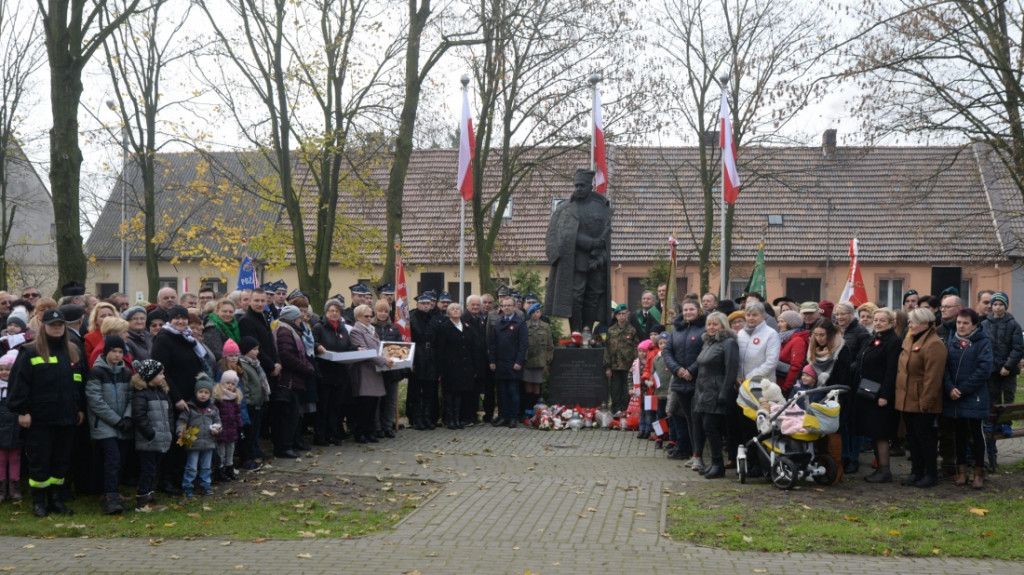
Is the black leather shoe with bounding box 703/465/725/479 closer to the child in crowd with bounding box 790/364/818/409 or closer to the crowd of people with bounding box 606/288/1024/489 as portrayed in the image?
the crowd of people with bounding box 606/288/1024/489

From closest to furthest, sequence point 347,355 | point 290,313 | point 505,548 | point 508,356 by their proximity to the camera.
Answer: point 505,548
point 290,313
point 347,355
point 508,356

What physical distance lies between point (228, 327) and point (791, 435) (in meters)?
6.07

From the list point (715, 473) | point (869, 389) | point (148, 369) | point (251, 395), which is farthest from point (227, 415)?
point (869, 389)

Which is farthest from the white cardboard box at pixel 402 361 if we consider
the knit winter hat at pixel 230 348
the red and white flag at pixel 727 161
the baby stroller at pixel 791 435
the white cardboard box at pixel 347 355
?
the red and white flag at pixel 727 161

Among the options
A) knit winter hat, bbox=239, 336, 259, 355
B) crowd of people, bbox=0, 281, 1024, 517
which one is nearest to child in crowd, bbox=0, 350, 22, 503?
crowd of people, bbox=0, 281, 1024, 517

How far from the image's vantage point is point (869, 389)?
10.3 m

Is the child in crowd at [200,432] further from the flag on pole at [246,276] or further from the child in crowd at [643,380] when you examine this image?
the flag on pole at [246,276]

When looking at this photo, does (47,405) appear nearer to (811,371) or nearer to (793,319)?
(811,371)

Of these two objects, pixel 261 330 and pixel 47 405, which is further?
pixel 261 330

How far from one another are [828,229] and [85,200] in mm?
25734

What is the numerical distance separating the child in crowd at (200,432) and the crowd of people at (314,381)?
1 cm

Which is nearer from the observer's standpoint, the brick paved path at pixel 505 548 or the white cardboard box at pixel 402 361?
the brick paved path at pixel 505 548

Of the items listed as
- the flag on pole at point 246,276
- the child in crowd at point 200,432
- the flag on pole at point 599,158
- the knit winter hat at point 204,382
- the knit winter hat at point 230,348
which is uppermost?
the flag on pole at point 599,158

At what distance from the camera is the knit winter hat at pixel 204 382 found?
952 centimetres
